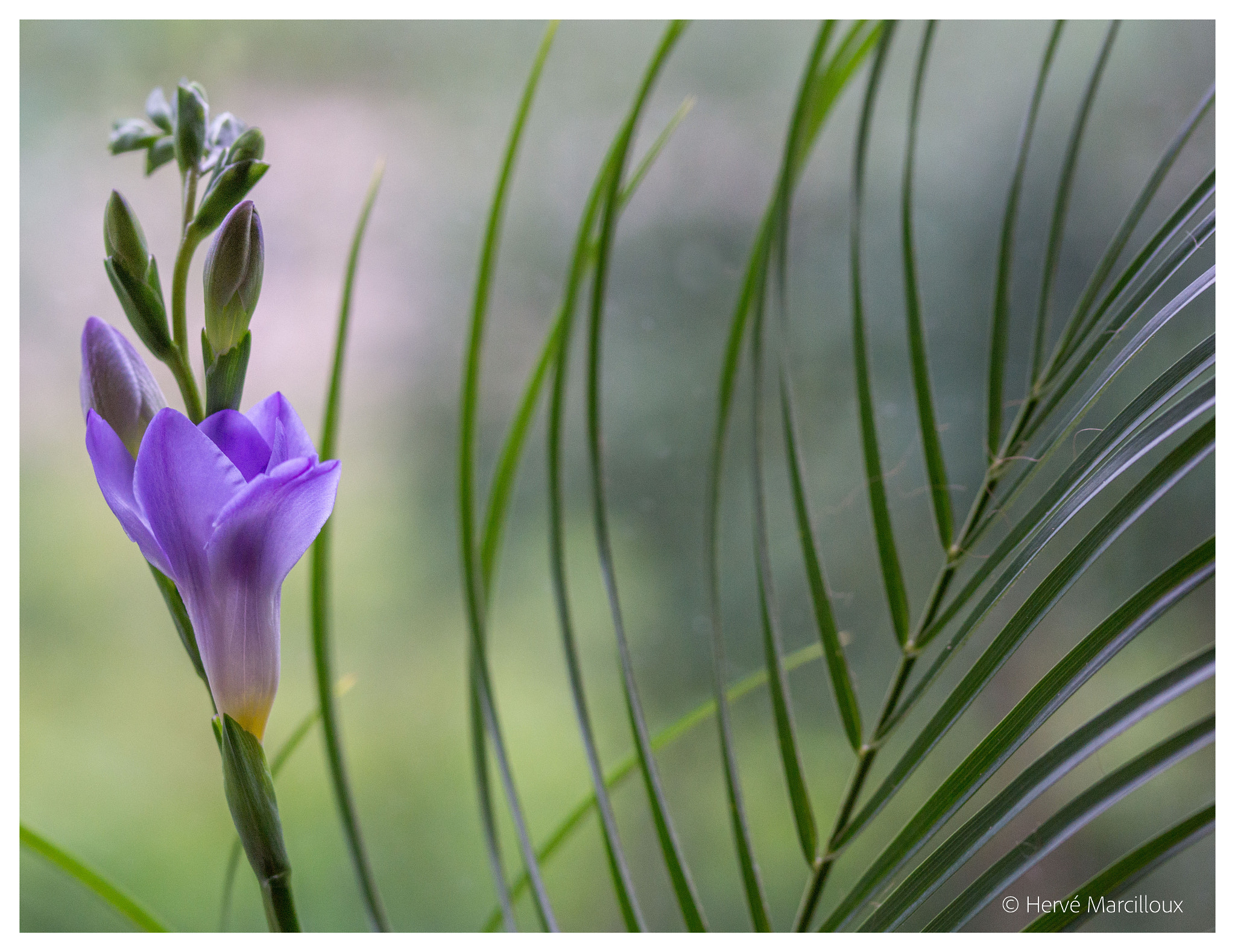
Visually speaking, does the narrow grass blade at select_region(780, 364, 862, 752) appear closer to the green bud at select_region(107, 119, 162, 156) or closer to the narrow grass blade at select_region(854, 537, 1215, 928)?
the narrow grass blade at select_region(854, 537, 1215, 928)

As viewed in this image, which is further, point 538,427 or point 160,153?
point 538,427

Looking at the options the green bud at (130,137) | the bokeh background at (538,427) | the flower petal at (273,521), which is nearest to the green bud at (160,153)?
the green bud at (130,137)

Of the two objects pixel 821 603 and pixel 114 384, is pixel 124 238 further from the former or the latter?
pixel 821 603

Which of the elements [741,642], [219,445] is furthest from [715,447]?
Result: [741,642]

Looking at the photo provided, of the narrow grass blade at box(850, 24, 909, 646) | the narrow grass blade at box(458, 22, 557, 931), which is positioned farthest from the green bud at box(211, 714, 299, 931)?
the narrow grass blade at box(850, 24, 909, 646)

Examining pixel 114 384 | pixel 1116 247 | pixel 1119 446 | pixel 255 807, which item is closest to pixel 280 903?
pixel 255 807

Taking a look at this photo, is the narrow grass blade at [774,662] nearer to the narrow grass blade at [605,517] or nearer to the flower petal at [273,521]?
the narrow grass blade at [605,517]
